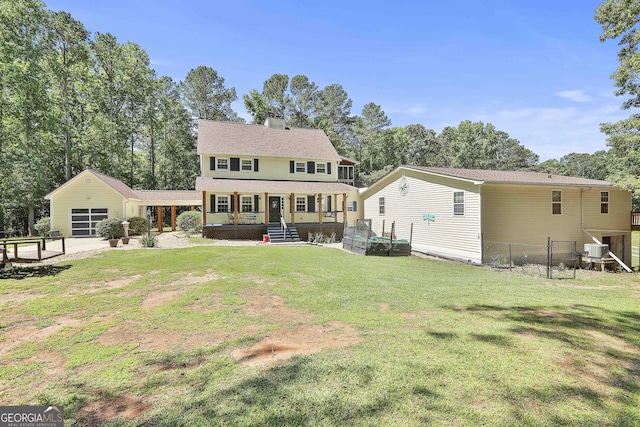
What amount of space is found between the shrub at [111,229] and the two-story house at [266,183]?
5571 millimetres

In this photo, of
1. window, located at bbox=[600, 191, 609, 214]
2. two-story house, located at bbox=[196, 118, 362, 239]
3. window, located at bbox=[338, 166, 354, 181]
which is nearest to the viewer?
window, located at bbox=[600, 191, 609, 214]

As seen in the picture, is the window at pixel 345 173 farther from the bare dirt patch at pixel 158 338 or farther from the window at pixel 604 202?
the bare dirt patch at pixel 158 338

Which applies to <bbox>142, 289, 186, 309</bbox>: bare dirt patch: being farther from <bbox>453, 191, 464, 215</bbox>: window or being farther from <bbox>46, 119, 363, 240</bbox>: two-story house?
<bbox>453, 191, 464, 215</bbox>: window

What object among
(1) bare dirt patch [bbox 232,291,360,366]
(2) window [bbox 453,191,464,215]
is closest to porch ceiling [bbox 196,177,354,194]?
(2) window [bbox 453,191,464,215]

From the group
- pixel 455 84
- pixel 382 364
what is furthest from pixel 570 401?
pixel 455 84

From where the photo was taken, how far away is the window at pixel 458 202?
14.9 meters

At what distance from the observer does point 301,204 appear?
2362cm

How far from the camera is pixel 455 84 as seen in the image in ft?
77.2

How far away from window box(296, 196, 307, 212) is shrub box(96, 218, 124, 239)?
12.5 m

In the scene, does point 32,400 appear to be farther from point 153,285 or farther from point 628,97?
point 628,97

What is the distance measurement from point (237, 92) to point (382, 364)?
45805mm

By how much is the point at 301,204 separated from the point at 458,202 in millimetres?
12283

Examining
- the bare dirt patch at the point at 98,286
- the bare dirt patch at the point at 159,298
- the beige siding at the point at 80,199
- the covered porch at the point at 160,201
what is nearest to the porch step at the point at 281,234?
the covered porch at the point at 160,201

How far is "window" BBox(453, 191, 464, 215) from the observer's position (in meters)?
14.9
